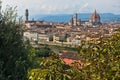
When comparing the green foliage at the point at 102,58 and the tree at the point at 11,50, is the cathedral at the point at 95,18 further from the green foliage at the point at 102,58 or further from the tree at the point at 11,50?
the green foliage at the point at 102,58

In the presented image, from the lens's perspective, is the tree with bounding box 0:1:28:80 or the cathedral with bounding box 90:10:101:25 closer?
the tree with bounding box 0:1:28:80

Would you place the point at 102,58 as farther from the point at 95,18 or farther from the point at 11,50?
the point at 95,18

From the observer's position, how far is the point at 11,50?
22.7 feet

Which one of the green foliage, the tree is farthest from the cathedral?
the green foliage

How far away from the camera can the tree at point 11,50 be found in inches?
263

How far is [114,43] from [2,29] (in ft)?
11.0

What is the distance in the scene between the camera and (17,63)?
267 inches

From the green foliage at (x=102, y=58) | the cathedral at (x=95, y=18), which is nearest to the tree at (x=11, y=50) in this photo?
the green foliage at (x=102, y=58)

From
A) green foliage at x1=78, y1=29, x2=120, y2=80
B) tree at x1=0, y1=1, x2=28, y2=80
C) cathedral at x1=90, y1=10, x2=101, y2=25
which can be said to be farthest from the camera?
cathedral at x1=90, y1=10, x2=101, y2=25

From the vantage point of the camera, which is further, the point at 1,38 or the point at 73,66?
the point at 1,38

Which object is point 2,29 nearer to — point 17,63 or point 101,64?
point 17,63

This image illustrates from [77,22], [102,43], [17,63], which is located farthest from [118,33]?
[77,22]

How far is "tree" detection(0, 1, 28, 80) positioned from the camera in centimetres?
668

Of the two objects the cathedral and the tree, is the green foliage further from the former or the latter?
the cathedral
